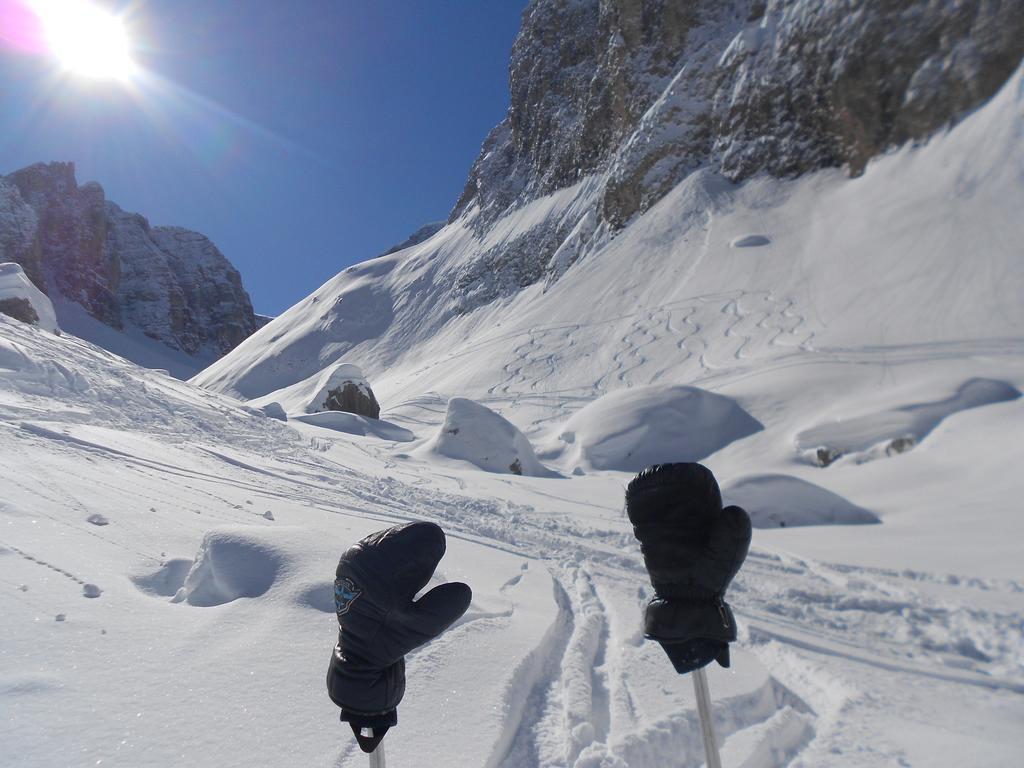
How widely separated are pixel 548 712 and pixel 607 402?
11.4 m

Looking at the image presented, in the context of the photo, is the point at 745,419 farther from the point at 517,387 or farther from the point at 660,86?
the point at 660,86

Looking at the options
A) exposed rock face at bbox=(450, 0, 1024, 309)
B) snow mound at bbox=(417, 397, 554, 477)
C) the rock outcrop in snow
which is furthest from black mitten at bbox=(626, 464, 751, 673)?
exposed rock face at bbox=(450, 0, 1024, 309)

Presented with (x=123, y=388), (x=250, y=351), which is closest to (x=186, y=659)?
(x=123, y=388)

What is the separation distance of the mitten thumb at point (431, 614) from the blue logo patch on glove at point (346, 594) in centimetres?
13

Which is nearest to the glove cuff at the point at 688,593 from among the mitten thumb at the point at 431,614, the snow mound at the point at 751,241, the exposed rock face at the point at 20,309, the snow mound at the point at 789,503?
the mitten thumb at the point at 431,614

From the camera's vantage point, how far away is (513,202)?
2046 inches

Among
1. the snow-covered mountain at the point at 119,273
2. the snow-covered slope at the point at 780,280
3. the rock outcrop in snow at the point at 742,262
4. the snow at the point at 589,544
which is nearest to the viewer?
the snow at the point at 589,544

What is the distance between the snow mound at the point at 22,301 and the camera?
16.4m

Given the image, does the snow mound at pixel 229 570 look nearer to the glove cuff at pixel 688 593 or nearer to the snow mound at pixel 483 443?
the glove cuff at pixel 688 593

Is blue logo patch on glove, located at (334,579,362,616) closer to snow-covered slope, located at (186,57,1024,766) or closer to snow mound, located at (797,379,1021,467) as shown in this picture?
snow-covered slope, located at (186,57,1024,766)

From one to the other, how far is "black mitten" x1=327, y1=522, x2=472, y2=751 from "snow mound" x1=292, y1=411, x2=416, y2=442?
15.0 meters

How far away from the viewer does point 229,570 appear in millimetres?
3584

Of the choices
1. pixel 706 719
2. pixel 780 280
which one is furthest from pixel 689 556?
pixel 780 280

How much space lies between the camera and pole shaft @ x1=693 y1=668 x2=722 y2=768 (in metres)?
1.89
